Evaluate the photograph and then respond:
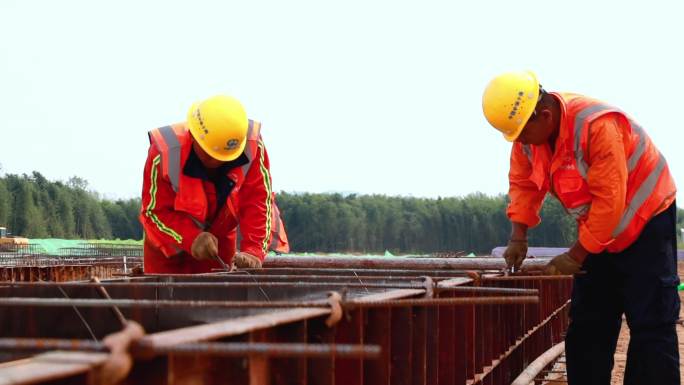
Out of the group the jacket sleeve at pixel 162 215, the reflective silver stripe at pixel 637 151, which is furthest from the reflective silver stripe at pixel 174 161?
the reflective silver stripe at pixel 637 151

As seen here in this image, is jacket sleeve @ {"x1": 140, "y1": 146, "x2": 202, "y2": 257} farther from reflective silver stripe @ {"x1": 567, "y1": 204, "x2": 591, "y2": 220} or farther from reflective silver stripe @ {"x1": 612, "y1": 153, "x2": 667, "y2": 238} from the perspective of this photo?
reflective silver stripe @ {"x1": 612, "y1": 153, "x2": 667, "y2": 238}

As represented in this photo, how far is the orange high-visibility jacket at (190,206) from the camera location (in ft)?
21.5

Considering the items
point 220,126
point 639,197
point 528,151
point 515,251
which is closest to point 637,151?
point 639,197

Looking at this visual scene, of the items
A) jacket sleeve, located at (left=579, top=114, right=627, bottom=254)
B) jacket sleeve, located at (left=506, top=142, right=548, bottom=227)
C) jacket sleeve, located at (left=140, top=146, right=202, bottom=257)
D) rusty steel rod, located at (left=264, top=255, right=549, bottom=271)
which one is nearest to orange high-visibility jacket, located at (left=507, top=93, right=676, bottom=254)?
jacket sleeve, located at (left=579, top=114, right=627, bottom=254)

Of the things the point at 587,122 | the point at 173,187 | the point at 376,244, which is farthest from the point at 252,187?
the point at 376,244

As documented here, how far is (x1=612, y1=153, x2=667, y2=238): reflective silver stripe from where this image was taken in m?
5.41

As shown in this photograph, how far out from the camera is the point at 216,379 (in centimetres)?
281

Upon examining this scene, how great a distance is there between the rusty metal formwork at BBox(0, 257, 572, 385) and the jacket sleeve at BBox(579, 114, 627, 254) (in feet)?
1.64

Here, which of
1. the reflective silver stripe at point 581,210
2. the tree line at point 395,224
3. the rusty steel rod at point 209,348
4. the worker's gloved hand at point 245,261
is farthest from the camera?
the tree line at point 395,224

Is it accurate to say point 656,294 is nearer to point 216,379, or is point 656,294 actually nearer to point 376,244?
point 216,379

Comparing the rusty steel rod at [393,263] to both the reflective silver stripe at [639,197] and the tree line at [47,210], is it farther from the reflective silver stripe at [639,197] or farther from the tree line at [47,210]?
the tree line at [47,210]

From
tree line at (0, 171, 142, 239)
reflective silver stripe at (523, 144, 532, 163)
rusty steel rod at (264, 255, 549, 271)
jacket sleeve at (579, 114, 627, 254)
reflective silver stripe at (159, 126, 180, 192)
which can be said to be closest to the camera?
jacket sleeve at (579, 114, 627, 254)

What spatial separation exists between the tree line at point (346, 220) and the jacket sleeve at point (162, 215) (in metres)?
48.8

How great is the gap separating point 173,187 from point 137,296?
160 cm
